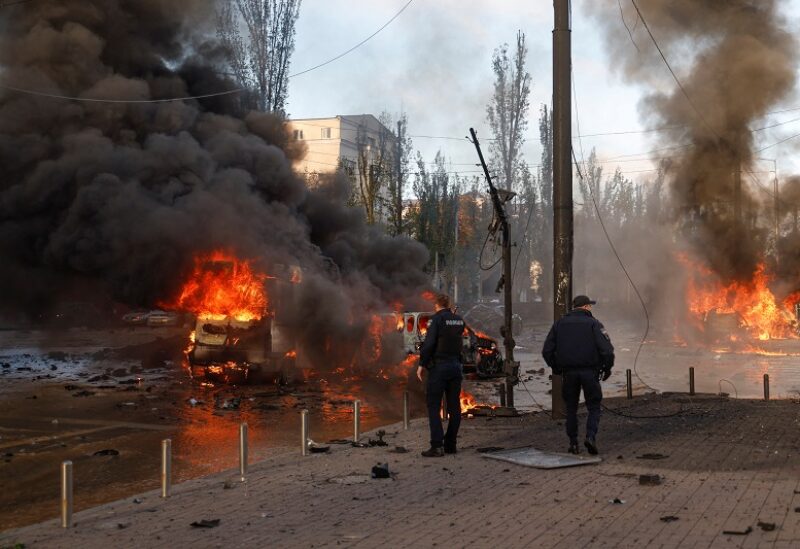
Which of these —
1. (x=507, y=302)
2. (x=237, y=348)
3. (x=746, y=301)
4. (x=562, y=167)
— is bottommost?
(x=237, y=348)

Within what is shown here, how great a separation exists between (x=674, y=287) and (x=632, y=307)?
2021 centimetres

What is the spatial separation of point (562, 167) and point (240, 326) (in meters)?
10.6

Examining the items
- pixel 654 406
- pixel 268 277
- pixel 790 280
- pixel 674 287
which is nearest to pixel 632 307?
pixel 674 287

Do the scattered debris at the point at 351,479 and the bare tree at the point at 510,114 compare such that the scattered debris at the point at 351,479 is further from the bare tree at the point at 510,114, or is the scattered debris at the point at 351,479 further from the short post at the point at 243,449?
the bare tree at the point at 510,114

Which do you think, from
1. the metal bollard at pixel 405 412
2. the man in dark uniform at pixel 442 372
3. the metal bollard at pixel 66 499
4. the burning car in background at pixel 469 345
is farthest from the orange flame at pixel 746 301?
the metal bollard at pixel 66 499

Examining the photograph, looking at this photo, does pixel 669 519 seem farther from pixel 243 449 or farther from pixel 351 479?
pixel 243 449

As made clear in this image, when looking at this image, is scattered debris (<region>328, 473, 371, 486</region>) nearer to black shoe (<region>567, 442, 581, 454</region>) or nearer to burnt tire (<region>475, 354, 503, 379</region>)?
black shoe (<region>567, 442, 581, 454</region>)

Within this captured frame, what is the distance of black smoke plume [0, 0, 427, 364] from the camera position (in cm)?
2448

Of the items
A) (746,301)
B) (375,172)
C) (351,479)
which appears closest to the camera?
(351,479)

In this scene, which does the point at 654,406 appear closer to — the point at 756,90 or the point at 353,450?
the point at 353,450

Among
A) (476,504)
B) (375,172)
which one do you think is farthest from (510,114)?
(476,504)

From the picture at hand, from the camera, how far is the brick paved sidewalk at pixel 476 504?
19.7ft

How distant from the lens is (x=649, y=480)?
303 inches

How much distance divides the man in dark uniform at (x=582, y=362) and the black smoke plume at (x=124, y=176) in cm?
1621
